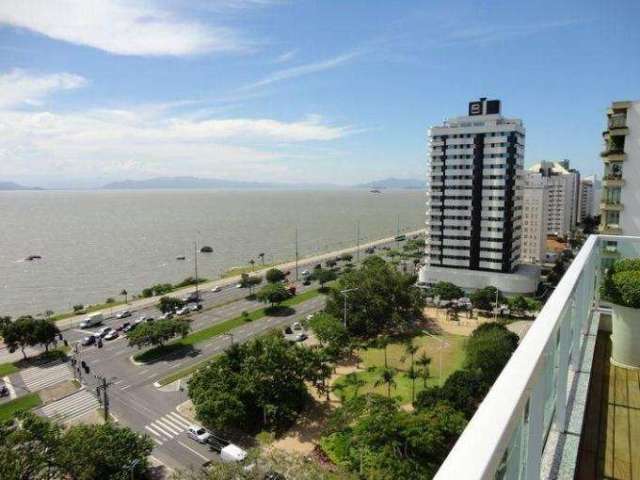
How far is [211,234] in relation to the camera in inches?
4188

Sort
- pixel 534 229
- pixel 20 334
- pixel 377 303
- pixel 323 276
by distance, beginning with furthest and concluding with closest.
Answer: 1. pixel 534 229
2. pixel 323 276
3. pixel 377 303
4. pixel 20 334

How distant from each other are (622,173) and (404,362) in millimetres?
19195

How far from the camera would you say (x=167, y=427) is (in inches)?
914

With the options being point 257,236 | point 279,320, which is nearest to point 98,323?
point 279,320

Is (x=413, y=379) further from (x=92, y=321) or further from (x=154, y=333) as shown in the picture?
(x=92, y=321)

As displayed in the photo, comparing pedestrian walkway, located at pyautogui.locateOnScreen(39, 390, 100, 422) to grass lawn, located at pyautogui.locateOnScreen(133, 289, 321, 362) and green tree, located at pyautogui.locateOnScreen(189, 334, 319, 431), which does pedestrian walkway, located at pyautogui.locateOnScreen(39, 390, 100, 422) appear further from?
green tree, located at pyautogui.locateOnScreen(189, 334, 319, 431)

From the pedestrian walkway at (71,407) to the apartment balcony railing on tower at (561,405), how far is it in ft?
85.5

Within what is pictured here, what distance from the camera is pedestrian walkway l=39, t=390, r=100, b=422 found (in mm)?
24375

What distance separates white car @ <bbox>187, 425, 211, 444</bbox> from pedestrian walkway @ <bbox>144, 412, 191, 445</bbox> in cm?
82

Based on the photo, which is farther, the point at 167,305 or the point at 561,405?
the point at 167,305

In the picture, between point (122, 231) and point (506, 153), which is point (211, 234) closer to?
point (122, 231)

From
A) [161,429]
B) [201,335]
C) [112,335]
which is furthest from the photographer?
[201,335]

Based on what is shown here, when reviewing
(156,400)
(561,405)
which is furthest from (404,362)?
(561,405)

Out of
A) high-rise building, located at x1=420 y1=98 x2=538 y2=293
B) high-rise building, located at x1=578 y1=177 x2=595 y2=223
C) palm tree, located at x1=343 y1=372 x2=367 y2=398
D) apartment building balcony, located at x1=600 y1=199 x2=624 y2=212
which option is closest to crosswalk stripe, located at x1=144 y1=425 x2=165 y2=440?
palm tree, located at x1=343 y1=372 x2=367 y2=398
